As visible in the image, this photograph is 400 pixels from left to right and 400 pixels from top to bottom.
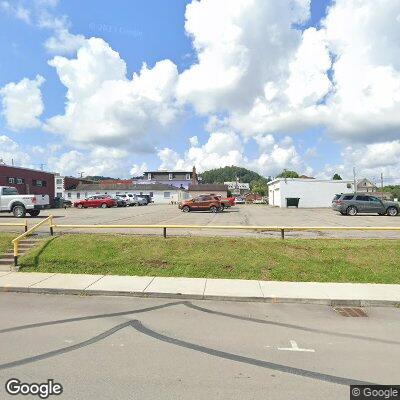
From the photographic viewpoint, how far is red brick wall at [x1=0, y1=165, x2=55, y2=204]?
41250mm

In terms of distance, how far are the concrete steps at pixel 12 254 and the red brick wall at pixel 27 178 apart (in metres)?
32.7

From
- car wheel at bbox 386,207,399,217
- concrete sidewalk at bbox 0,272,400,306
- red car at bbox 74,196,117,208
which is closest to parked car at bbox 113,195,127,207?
red car at bbox 74,196,117,208

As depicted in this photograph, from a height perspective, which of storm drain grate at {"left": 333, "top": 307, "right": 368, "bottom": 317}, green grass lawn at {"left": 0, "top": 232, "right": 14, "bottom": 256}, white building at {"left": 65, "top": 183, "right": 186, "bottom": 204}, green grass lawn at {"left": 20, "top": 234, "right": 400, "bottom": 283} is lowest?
storm drain grate at {"left": 333, "top": 307, "right": 368, "bottom": 317}

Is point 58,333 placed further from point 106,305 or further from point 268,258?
point 268,258

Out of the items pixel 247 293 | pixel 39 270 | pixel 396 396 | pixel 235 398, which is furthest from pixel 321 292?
pixel 39 270

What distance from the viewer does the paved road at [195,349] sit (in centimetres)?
416

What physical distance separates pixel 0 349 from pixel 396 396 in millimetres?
5116

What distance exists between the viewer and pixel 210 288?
8.59 m

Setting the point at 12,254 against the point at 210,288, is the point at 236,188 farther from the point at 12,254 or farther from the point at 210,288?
the point at 210,288

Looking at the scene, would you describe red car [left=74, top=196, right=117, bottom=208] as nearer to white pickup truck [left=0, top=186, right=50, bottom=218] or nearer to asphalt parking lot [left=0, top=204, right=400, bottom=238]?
asphalt parking lot [left=0, top=204, right=400, bottom=238]

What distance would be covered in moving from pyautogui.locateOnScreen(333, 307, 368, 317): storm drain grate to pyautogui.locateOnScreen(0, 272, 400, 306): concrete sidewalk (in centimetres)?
21

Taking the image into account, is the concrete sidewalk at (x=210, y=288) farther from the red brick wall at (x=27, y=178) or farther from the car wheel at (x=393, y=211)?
the red brick wall at (x=27, y=178)

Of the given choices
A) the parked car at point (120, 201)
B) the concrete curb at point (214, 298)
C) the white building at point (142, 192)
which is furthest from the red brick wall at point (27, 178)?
Answer: the concrete curb at point (214, 298)

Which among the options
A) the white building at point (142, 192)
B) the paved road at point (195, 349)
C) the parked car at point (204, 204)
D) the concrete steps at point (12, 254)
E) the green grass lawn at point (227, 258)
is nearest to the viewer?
the paved road at point (195, 349)
